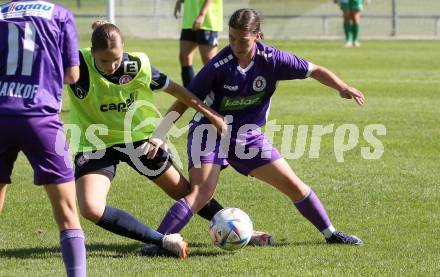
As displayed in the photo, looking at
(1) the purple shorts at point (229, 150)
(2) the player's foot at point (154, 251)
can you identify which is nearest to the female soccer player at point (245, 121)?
(1) the purple shorts at point (229, 150)

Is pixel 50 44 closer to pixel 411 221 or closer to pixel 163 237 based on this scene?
pixel 163 237

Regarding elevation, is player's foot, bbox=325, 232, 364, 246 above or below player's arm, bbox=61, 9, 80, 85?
below

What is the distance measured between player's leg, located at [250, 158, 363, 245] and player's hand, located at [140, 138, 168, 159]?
0.67 meters

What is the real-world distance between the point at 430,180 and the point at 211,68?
9.87ft

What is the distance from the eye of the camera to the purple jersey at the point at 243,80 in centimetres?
630

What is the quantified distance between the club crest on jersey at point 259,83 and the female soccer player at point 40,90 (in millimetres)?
1774

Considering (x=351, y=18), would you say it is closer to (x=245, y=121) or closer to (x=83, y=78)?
(x=245, y=121)

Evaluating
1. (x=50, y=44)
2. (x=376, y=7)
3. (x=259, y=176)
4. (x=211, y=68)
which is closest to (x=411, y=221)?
(x=259, y=176)

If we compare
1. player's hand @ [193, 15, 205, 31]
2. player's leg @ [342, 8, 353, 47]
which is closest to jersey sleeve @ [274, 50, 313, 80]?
player's hand @ [193, 15, 205, 31]

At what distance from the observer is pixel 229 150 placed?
644 cm

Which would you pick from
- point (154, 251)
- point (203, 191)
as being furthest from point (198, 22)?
point (154, 251)

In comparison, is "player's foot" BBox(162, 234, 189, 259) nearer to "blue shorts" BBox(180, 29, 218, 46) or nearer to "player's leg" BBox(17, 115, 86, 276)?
"player's leg" BBox(17, 115, 86, 276)

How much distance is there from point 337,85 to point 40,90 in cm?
232

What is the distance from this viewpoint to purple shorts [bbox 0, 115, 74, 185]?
4691 millimetres
